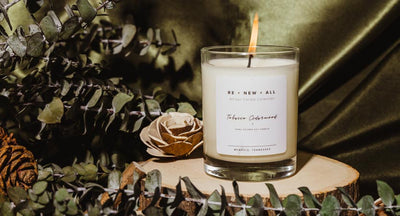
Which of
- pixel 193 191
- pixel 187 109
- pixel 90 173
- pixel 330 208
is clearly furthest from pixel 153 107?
pixel 330 208

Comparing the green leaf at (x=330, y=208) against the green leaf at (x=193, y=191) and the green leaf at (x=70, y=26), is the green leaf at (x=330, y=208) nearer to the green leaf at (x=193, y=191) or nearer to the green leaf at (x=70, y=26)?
the green leaf at (x=193, y=191)

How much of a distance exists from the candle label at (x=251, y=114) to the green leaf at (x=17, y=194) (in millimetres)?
282

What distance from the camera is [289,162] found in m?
0.83

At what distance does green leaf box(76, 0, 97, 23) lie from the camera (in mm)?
832

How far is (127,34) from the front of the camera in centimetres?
99

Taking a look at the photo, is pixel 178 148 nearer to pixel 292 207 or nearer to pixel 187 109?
pixel 187 109

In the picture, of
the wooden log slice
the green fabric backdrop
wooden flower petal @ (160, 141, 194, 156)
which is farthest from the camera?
the green fabric backdrop

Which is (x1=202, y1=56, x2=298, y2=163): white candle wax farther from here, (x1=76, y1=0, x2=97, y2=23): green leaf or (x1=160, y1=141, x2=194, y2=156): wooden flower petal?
(x1=76, y1=0, x2=97, y2=23): green leaf

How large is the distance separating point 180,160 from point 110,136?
0.79 feet

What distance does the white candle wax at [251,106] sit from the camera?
2.51 ft

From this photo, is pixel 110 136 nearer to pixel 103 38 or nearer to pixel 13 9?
pixel 103 38

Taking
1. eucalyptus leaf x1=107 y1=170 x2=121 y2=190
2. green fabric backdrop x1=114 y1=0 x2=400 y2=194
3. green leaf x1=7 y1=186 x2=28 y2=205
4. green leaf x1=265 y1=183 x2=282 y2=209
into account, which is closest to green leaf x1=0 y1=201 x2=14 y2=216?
green leaf x1=7 y1=186 x2=28 y2=205

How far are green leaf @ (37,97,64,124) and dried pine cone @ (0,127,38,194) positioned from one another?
6 cm

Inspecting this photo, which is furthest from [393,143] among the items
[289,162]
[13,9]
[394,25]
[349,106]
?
[13,9]
